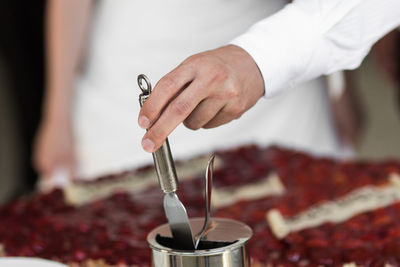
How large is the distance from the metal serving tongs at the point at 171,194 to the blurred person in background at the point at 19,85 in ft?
11.5

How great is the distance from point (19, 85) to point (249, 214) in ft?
10.6

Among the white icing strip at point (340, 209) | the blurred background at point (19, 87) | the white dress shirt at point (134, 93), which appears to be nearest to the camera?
the white icing strip at point (340, 209)

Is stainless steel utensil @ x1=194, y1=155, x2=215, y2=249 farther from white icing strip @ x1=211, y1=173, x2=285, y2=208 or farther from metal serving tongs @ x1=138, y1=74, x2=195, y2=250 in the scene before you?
white icing strip @ x1=211, y1=173, x2=285, y2=208

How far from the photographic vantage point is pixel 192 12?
2.25 meters

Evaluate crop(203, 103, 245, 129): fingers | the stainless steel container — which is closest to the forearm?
crop(203, 103, 245, 129): fingers

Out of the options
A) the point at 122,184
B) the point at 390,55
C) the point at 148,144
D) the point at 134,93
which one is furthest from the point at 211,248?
the point at 390,55

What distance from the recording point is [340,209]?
1192 mm

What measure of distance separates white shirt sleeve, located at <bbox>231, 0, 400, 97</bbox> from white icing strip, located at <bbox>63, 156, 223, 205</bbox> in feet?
2.12

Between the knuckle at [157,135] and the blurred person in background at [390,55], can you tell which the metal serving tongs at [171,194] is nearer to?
the knuckle at [157,135]

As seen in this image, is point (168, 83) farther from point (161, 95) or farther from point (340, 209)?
point (340, 209)

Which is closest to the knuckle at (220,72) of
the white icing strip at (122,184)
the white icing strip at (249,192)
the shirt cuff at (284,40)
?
the shirt cuff at (284,40)

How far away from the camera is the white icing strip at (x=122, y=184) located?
1431 millimetres

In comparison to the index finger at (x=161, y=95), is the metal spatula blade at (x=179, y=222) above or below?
below

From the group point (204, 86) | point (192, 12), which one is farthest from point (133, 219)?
point (192, 12)
